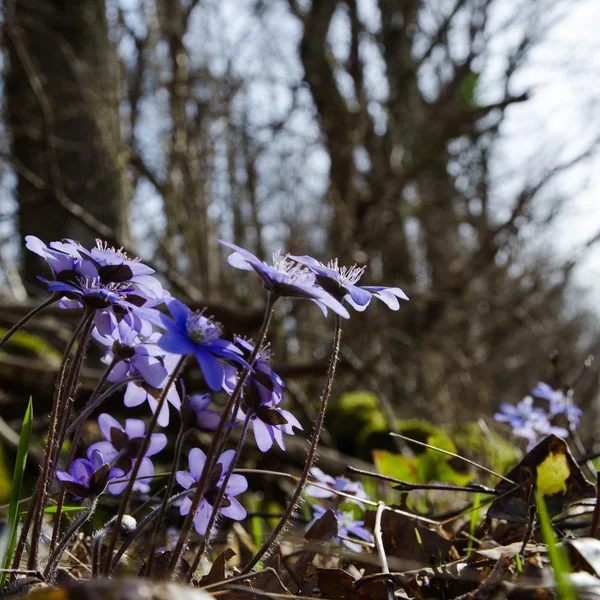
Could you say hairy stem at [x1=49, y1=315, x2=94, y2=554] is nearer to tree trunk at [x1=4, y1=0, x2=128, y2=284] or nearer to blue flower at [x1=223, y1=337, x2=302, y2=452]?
blue flower at [x1=223, y1=337, x2=302, y2=452]

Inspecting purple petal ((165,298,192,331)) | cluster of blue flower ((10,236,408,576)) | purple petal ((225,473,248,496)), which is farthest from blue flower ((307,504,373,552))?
purple petal ((165,298,192,331))

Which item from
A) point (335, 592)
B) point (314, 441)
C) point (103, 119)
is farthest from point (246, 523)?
point (103, 119)

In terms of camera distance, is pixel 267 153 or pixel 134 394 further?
pixel 267 153

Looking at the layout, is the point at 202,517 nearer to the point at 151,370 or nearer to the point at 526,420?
the point at 151,370

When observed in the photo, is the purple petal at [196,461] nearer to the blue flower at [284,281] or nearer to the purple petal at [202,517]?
the purple petal at [202,517]

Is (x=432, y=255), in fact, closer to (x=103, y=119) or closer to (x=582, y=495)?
(x=103, y=119)

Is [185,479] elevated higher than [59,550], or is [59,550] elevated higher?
[185,479]

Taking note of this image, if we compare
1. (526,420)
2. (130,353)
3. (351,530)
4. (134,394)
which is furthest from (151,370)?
(526,420)
